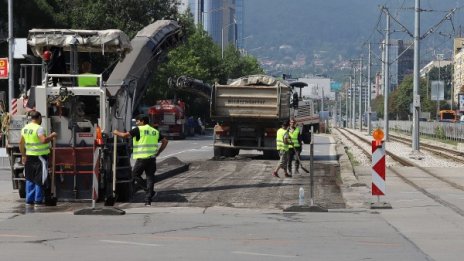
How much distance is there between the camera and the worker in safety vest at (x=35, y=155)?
55.6 ft

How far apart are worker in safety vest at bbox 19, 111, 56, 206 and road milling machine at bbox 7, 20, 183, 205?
0.87ft

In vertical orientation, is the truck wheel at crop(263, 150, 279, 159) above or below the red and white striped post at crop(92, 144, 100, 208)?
below

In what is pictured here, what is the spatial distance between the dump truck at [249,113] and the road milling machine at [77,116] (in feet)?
44.2

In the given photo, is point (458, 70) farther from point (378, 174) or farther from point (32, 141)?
point (32, 141)

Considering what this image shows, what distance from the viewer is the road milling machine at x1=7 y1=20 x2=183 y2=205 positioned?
17.4 m

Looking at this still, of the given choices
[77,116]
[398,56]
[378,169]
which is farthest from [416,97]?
[77,116]

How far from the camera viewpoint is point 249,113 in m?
32.8

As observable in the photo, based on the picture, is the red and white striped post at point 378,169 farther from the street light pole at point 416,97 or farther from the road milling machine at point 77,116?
the street light pole at point 416,97

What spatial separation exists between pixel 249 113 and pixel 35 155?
16.4 meters

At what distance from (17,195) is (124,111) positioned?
2.98 m

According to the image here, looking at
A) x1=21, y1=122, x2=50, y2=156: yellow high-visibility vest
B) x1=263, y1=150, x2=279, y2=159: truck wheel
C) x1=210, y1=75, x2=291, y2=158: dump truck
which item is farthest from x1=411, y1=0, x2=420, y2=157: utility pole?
x1=21, y1=122, x2=50, y2=156: yellow high-visibility vest

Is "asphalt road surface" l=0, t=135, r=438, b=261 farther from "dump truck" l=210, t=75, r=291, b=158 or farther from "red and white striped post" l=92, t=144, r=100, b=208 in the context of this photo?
"dump truck" l=210, t=75, r=291, b=158

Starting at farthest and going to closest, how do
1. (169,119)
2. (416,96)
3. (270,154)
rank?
(169,119) → (416,96) → (270,154)

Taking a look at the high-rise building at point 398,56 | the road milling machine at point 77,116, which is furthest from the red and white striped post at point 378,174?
the high-rise building at point 398,56
